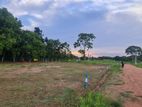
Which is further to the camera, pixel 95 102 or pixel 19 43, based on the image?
pixel 19 43

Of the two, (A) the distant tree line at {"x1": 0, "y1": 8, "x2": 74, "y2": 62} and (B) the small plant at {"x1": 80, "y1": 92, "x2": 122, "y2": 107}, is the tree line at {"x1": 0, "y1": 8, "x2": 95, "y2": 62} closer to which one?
(A) the distant tree line at {"x1": 0, "y1": 8, "x2": 74, "y2": 62}

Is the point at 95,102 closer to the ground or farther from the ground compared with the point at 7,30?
closer to the ground

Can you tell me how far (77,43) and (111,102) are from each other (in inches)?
4468

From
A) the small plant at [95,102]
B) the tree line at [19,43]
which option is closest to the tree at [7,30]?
the tree line at [19,43]

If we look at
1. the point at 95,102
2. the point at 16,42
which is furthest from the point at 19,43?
the point at 95,102

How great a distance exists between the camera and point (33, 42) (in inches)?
3428

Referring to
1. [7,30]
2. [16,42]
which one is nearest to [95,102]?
[7,30]

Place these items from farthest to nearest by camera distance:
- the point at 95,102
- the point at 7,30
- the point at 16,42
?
the point at 16,42 → the point at 7,30 → the point at 95,102

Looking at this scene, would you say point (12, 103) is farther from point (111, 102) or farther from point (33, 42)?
point (33, 42)

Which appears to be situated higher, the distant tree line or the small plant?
the distant tree line

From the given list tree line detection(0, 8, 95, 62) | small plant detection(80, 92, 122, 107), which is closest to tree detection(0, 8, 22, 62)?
tree line detection(0, 8, 95, 62)

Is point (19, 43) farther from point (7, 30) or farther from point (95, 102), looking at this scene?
point (95, 102)

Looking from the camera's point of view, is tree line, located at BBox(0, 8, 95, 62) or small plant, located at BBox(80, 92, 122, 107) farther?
tree line, located at BBox(0, 8, 95, 62)

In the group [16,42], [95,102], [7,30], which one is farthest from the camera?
[16,42]
